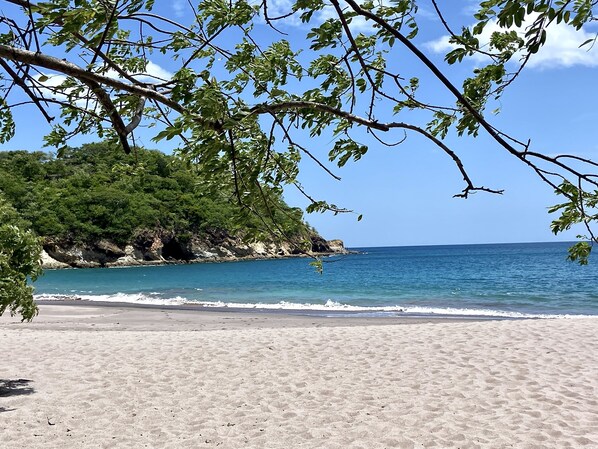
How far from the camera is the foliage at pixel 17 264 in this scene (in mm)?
6215

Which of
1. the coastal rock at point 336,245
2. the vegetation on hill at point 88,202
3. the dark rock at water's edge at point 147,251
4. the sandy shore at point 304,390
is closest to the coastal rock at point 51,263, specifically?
the dark rock at water's edge at point 147,251

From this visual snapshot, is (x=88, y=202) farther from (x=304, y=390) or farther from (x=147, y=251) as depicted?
(x=304, y=390)

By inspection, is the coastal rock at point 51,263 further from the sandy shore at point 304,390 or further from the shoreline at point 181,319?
the sandy shore at point 304,390

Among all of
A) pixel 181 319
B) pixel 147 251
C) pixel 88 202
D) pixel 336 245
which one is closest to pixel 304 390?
pixel 181 319

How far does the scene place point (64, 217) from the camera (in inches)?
2532

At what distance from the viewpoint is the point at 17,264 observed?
6.55 m

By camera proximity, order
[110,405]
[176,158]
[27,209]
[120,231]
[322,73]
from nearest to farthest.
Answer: [176,158]
[322,73]
[110,405]
[27,209]
[120,231]

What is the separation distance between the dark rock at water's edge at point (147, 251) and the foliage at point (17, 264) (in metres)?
49.6

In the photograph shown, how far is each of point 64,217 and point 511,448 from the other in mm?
65745

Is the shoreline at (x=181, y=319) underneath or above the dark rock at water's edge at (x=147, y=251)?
underneath

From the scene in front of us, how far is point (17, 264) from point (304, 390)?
3.80 m

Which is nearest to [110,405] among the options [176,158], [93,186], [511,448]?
[511,448]

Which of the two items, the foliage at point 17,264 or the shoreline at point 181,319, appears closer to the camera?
the foliage at point 17,264

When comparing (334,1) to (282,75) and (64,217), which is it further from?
(64,217)
